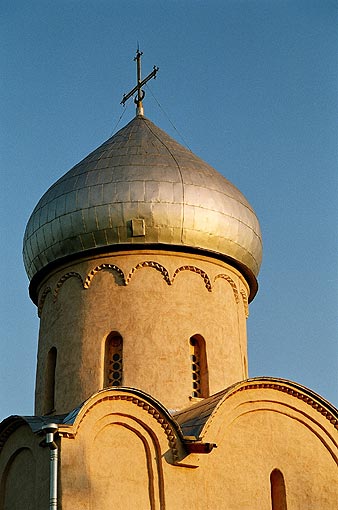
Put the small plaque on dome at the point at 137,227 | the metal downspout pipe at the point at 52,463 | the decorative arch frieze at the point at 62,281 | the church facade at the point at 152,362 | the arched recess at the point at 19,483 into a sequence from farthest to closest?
the decorative arch frieze at the point at 62,281 < the small plaque on dome at the point at 137,227 < the arched recess at the point at 19,483 < the church facade at the point at 152,362 < the metal downspout pipe at the point at 52,463

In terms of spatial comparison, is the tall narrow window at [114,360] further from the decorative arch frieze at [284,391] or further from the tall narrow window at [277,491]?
the tall narrow window at [277,491]

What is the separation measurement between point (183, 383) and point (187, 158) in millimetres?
3387

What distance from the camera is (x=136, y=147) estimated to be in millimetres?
13664

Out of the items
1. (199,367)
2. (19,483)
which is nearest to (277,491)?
(199,367)

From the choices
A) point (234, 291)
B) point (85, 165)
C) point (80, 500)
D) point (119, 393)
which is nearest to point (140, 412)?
point (119, 393)

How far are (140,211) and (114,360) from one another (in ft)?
6.53

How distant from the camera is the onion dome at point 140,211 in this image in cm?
1280

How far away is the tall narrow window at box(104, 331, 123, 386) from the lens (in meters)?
12.3

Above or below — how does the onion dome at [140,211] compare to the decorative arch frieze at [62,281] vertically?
above

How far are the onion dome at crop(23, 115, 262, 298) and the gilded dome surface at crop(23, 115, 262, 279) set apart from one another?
1cm

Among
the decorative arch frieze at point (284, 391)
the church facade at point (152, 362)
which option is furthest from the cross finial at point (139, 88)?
the decorative arch frieze at point (284, 391)

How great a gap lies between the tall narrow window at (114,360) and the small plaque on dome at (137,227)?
4.38 ft

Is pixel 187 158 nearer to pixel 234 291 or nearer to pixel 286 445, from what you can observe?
pixel 234 291

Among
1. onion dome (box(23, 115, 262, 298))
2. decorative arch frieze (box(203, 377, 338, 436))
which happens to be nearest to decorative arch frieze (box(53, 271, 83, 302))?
onion dome (box(23, 115, 262, 298))
